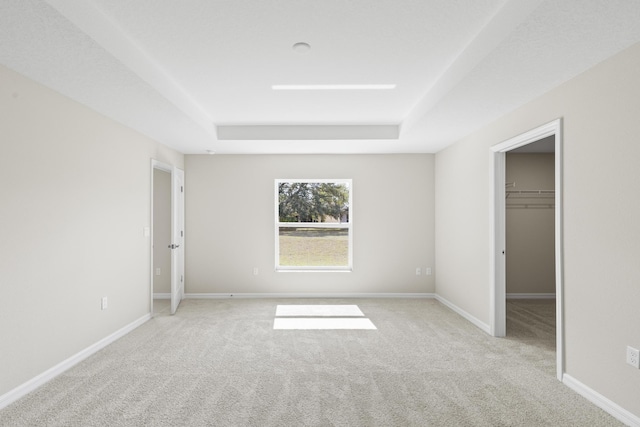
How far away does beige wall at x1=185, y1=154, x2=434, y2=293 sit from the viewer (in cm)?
587

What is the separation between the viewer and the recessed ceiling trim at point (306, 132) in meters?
4.82

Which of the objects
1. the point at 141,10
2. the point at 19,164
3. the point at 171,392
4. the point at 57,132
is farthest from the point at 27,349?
the point at 141,10

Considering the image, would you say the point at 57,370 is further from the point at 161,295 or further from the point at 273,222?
the point at 273,222

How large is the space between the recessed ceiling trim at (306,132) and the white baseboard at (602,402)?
3230 millimetres

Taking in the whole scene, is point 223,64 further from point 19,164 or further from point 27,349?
point 27,349

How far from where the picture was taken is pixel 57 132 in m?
3.01

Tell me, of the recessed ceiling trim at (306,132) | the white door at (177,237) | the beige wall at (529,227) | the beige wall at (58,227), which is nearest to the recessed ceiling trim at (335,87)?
the recessed ceiling trim at (306,132)

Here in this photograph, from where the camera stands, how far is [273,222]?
588 cm

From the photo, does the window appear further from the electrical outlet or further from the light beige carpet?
the electrical outlet

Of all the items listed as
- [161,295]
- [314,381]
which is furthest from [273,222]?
[314,381]

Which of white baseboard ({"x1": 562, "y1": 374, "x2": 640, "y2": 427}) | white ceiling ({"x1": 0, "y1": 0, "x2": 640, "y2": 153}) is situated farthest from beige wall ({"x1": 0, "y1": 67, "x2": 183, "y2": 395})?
white baseboard ({"x1": 562, "y1": 374, "x2": 640, "y2": 427})

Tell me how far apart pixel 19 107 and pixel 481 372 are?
161 inches

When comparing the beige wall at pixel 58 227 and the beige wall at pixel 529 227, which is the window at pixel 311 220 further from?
the beige wall at pixel 529 227

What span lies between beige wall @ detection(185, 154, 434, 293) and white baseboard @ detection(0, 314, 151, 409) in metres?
1.92
